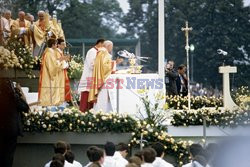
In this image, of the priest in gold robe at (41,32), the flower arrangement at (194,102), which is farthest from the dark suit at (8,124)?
the flower arrangement at (194,102)

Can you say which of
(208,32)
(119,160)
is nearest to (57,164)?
(119,160)

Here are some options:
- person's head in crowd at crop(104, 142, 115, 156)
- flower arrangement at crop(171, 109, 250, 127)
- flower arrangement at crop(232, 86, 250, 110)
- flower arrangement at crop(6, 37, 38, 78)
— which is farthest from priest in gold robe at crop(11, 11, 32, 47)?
person's head in crowd at crop(104, 142, 115, 156)

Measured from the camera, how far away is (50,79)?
2086 cm

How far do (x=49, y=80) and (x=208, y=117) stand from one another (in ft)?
11.2

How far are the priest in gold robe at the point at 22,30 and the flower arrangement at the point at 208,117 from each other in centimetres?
449

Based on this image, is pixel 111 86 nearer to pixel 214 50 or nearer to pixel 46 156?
pixel 46 156

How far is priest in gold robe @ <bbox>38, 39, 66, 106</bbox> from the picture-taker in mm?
20766

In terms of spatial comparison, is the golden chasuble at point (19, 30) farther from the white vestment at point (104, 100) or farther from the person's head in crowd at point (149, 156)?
the person's head in crowd at point (149, 156)

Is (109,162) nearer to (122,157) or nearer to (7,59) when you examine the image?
(122,157)

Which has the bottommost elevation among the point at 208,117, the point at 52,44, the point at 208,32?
the point at 208,117

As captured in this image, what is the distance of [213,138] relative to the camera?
19.7m

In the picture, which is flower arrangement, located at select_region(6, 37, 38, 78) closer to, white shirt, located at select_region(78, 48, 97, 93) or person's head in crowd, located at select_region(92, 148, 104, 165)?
white shirt, located at select_region(78, 48, 97, 93)

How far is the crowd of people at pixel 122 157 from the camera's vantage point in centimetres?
1419

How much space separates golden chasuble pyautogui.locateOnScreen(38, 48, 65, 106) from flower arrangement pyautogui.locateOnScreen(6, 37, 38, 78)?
81 centimetres
